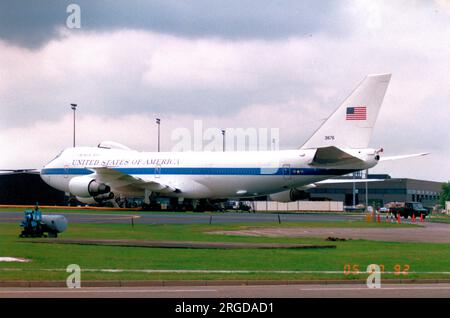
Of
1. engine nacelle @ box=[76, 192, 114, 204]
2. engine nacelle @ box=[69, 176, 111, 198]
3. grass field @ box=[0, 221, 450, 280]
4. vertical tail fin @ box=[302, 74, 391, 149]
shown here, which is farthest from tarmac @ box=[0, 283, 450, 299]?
engine nacelle @ box=[76, 192, 114, 204]

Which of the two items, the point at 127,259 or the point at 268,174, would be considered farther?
the point at 268,174

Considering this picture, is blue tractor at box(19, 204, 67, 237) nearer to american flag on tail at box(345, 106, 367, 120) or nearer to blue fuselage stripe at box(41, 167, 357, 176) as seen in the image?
blue fuselage stripe at box(41, 167, 357, 176)

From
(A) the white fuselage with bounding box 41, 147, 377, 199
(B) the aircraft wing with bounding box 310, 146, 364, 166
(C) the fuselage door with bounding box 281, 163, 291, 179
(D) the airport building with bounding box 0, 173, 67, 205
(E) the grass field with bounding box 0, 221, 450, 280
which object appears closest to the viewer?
(E) the grass field with bounding box 0, 221, 450, 280

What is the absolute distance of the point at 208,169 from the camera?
236 ft

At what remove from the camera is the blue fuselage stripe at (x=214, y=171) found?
6483 cm

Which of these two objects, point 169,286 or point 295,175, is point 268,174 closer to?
point 295,175

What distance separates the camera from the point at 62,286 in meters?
18.2

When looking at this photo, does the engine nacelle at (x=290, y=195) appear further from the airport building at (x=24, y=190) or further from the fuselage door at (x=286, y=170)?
the airport building at (x=24, y=190)

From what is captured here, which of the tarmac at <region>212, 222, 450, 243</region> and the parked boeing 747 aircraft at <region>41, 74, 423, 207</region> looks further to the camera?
the parked boeing 747 aircraft at <region>41, 74, 423, 207</region>

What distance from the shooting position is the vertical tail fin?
62.6 m

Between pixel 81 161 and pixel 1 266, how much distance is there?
57.1 meters

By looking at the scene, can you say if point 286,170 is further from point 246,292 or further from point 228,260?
point 246,292

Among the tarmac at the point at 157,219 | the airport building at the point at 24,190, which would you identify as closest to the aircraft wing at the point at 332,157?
the tarmac at the point at 157,219
